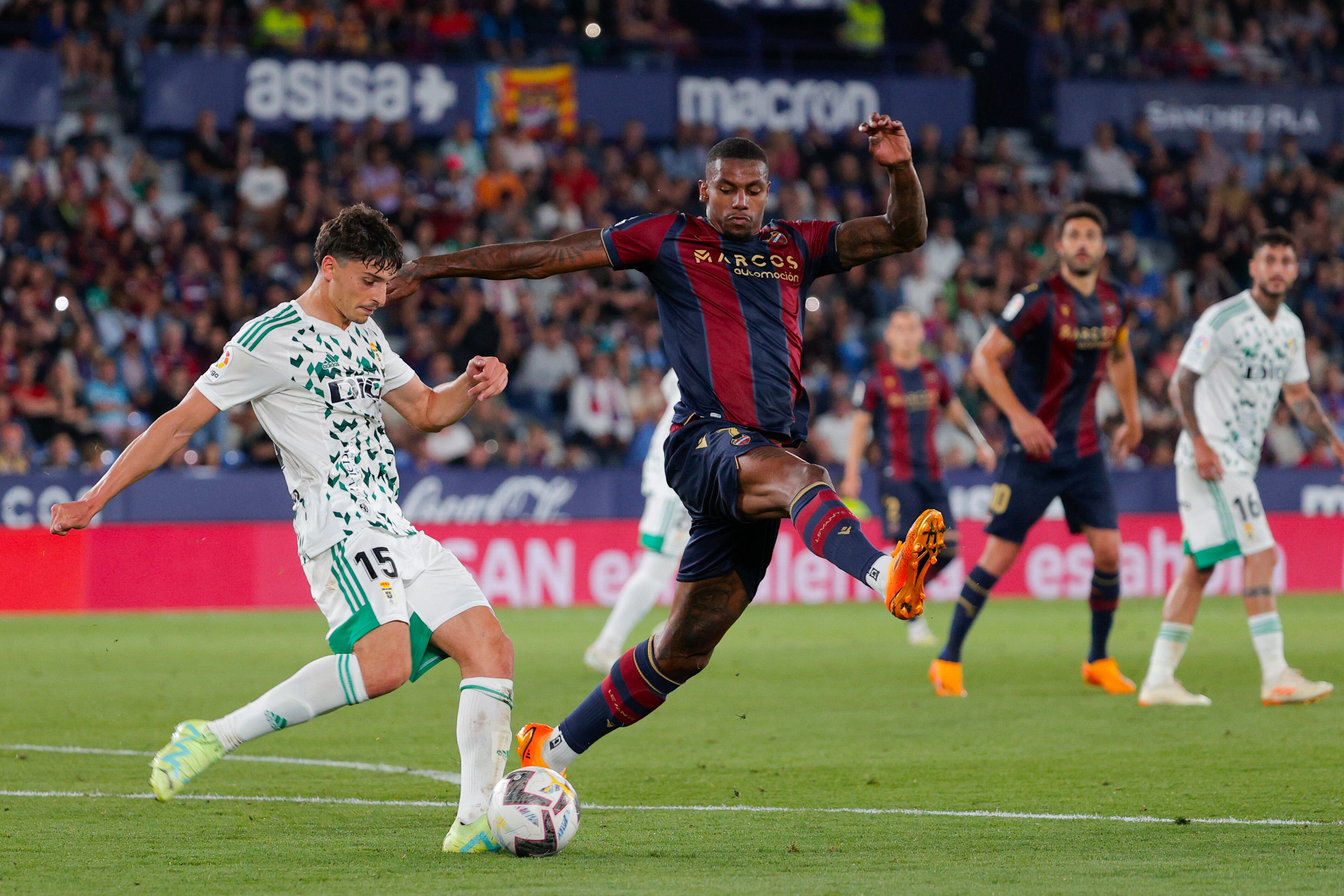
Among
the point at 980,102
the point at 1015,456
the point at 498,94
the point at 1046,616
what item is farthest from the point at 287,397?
the point at 980,102

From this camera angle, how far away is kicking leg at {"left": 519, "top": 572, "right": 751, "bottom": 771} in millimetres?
6105

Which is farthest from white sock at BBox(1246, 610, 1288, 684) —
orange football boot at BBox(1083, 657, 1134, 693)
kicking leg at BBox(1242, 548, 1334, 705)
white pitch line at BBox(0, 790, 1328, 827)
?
white pitch line at BBox(0, 790, 1328, 827)

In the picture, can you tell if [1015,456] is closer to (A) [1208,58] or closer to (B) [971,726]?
(B) [971,726]

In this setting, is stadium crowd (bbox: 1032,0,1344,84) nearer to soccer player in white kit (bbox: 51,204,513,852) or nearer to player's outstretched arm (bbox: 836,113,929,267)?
player's outstretched arm (bbox: 836,113,929,267)

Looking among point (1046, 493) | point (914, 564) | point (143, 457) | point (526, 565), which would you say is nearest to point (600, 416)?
point (526, 565)

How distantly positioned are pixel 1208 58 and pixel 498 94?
11325mm

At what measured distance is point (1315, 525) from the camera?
62.4ft

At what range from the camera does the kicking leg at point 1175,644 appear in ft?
31.5

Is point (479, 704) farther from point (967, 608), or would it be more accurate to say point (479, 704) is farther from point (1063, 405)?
point (1063, 405)

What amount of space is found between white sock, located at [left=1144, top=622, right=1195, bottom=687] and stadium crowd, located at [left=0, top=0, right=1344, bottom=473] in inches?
352

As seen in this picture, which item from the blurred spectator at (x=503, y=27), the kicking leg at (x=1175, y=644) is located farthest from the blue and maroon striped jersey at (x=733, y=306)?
the blurred spectator at (x=503, y=27)

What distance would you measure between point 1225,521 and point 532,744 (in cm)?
501

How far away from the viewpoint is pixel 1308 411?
10094 millimetres


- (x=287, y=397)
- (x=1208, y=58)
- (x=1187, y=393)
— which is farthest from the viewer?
(x=1208, y=58)
